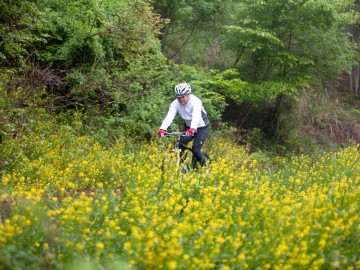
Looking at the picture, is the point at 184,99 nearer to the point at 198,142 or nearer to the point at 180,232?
the point at 198,142

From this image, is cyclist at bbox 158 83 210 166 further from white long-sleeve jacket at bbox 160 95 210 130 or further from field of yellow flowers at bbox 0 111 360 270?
field of yellow flowers at bbox 0 111 360 270

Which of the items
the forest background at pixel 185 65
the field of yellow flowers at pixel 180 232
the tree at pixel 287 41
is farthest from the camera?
the tree at pixel 287 41

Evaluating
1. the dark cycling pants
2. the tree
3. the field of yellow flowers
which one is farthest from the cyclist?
the tree

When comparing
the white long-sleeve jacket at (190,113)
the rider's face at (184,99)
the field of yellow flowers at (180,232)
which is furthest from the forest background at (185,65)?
the field of yellow flowers at (180,232)

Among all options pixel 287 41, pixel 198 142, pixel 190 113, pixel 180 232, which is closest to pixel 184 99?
pixel 190 113

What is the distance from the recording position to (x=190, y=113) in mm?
8078

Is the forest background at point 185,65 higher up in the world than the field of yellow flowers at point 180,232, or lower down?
higher up

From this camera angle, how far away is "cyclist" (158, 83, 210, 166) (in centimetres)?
776

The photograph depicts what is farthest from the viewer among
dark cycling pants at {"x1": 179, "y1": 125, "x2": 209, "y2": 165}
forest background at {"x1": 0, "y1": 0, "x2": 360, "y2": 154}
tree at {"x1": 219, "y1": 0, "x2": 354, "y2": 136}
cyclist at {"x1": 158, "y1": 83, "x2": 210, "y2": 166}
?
tree at {"x1": 219, "y1": 0, "x2": 354, "y2": 136}

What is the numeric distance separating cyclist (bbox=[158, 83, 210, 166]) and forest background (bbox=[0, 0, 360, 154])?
2.08 metres

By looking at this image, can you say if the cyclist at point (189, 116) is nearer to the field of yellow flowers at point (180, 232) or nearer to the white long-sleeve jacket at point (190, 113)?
the white long-sleeve jacket at point (190, 113)

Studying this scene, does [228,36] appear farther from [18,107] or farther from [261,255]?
[261,255]

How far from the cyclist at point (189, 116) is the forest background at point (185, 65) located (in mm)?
2077

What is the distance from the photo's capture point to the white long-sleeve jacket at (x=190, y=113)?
779cm
